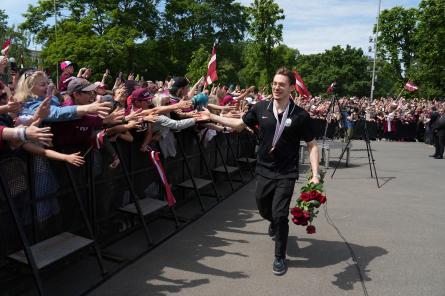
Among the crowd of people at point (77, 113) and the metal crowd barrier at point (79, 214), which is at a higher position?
the crowd of people at point (77, 113)

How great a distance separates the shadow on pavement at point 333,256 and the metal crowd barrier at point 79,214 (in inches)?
73.5

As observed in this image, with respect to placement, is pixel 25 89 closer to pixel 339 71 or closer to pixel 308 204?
pixel 308 204

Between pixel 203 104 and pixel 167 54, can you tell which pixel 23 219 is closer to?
pixel 203 104

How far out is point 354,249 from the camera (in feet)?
19.2

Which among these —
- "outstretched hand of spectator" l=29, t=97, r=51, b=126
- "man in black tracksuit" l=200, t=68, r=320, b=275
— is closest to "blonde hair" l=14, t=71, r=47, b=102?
"outstretched hand of spectator" l=29, t=97, r=51, b=126

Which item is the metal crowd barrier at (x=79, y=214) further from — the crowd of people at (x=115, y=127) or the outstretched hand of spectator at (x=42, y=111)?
the outstretched hand of spectator at (x=42, y=111)

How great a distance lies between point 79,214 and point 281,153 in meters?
2.54

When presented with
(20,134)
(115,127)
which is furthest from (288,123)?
(20,134)

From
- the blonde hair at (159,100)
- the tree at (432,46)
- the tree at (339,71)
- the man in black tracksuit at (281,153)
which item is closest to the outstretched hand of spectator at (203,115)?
the blonde hair at (159,100)

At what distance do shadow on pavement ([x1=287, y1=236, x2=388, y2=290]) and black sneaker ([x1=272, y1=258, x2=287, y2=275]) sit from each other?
0.30 m

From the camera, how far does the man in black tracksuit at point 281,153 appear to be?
4898 mm

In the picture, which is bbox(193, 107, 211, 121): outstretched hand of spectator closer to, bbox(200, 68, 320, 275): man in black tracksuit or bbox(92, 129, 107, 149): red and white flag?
bbox(200, 68, 320, 275): man in black tracksuit

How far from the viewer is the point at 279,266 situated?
16.1ft

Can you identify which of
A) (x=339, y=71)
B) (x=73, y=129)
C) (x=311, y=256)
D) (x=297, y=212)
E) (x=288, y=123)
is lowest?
(x=311, y=256)
